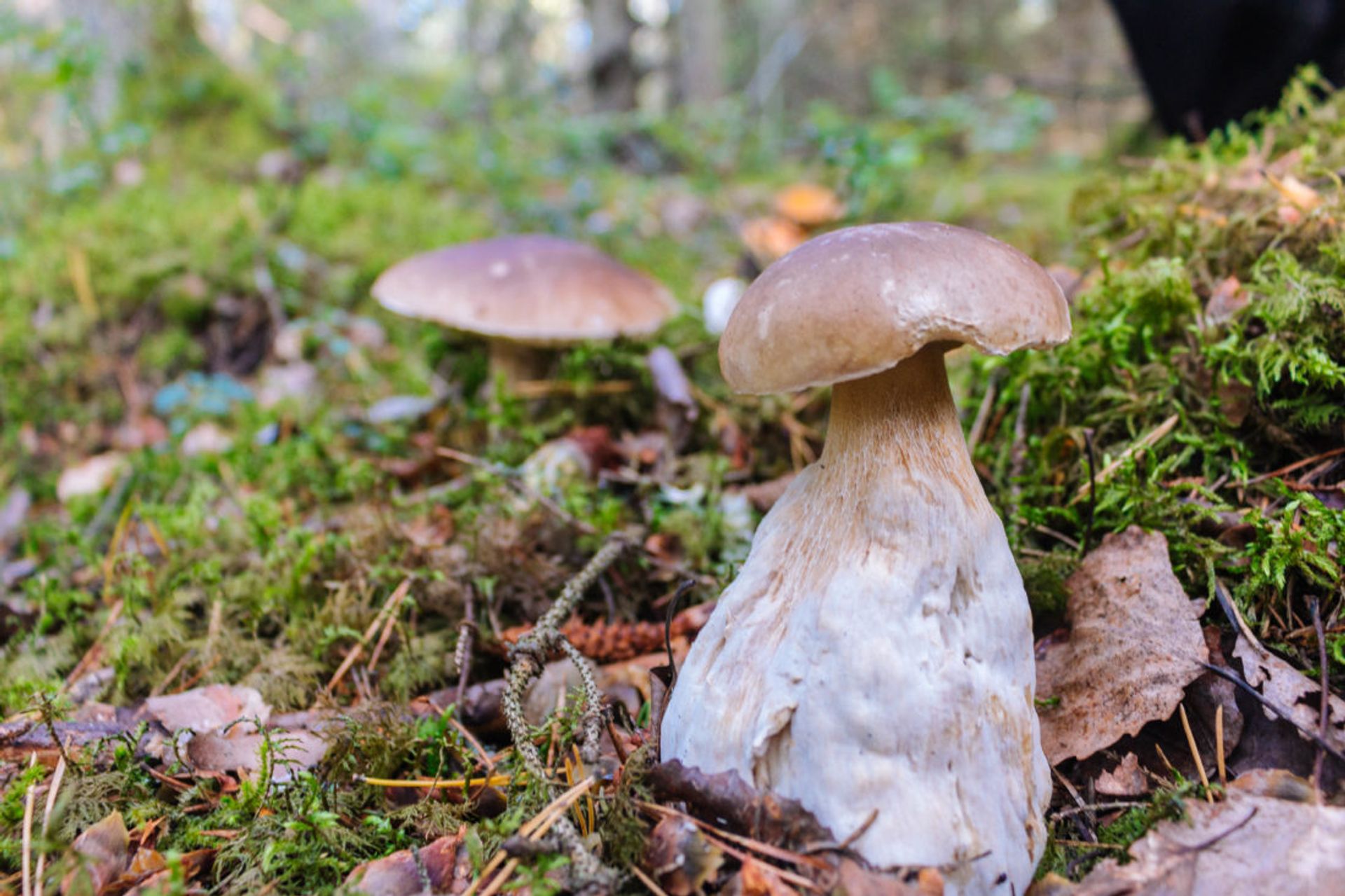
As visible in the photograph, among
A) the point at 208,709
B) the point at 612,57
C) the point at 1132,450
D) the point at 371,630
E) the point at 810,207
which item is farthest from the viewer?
the point at 612,57

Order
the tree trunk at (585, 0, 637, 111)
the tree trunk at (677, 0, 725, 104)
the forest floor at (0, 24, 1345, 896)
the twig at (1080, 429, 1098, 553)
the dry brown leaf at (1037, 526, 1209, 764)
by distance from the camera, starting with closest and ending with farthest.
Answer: the forest floor at (0, 24, 1345, 896) → the dry brown leaf at (1037, 526, 1209, 764) → the twig at (1080, 429, 1098, 553) → the tree trunk at (585, 0, 637, 111) → the tree trunk at (677, 0, 725, 104)

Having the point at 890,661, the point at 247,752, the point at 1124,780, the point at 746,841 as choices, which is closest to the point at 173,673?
the point at 247,752

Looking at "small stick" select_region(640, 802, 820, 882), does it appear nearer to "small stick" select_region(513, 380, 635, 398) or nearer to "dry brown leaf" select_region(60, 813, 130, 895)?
"dry brown leaf" select_region(60, 813, 130, 895)

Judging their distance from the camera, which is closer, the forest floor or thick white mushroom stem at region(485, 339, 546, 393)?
the forest floor

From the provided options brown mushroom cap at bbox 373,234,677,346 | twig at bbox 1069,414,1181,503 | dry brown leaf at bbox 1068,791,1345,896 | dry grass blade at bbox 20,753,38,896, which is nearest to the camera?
dry brown leaf at bbox 1068,791,1345,896

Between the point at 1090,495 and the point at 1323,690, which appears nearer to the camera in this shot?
the point at 1323,690

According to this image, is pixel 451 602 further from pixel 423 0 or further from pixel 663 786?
pixel 423 0

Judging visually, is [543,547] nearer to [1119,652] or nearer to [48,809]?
[48,809]

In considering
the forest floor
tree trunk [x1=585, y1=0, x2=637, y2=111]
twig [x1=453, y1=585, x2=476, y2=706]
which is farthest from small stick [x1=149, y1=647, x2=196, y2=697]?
tree trunk [x1=585, y1=0, x2=637, y2=111]
